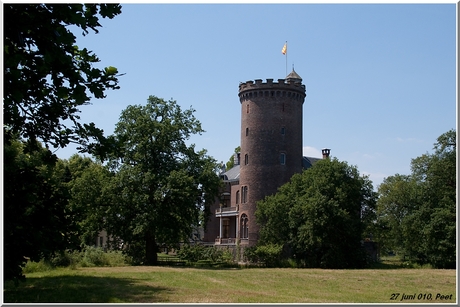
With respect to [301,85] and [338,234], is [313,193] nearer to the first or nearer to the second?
[338,234]

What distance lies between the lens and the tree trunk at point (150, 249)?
4381 cm

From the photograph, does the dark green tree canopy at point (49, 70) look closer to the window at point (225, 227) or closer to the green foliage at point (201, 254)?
the green foliage at point (201, 254)

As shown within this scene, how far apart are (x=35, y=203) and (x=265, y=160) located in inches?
1533

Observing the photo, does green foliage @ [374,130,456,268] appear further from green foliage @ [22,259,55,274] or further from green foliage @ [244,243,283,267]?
green foliage @ [22,259,55,274]

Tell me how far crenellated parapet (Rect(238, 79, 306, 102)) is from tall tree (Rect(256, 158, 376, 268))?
9765 millimetres

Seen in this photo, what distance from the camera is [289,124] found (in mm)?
52750

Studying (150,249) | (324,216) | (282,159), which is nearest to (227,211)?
(282,159)

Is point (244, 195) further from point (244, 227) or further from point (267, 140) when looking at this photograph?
point (267, 140)

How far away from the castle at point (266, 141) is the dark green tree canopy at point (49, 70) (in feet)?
129

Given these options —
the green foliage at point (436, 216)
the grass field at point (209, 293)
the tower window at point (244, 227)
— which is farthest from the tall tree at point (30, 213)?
the tower window at point (244, 227)

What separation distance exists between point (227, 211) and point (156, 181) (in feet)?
63.6

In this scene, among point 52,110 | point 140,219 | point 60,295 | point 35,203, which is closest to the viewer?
point 52,110

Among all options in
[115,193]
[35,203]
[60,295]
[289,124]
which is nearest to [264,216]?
[289,124]

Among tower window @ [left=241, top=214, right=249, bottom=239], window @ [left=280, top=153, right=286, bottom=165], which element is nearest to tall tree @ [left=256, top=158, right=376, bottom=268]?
window @ [left=280, top=153, right=286, bottom=165]
